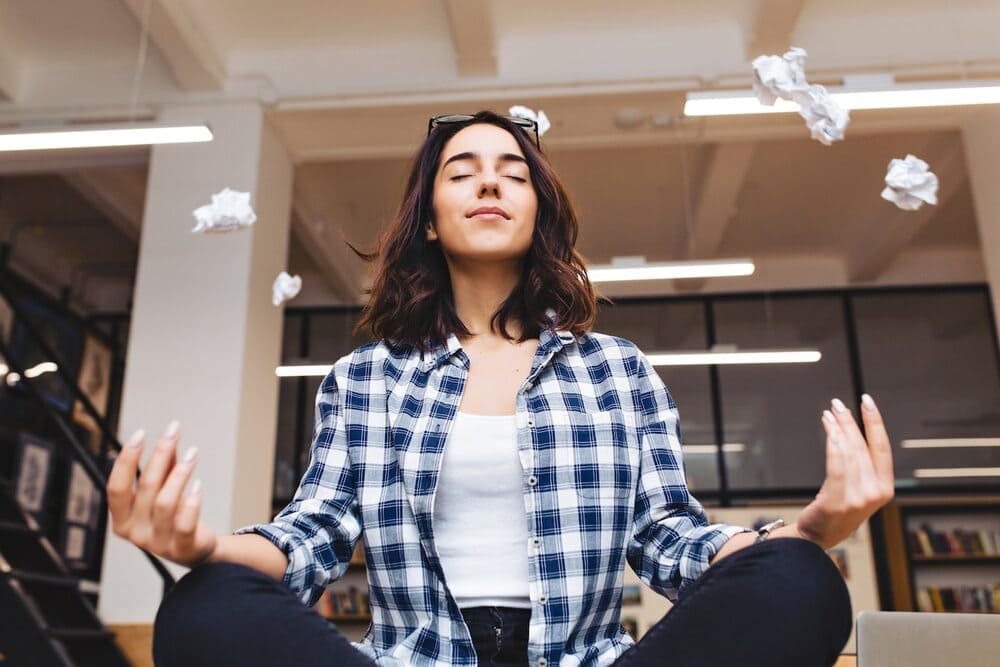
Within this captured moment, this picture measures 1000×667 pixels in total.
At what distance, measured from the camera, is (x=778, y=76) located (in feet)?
8.05

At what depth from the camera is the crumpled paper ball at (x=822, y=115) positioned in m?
2.38

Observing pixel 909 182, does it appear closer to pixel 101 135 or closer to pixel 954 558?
pixel 101 135

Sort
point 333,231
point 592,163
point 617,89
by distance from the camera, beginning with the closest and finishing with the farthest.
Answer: point 617,89 < point 592,163 < point 333,231

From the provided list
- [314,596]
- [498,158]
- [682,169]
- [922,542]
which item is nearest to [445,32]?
[682,169]

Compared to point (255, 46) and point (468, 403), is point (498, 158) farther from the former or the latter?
point (255, 46)

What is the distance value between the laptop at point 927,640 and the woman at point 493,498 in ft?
1.53

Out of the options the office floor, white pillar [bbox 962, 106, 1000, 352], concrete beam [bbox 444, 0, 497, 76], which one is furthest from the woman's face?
white pillar [bbox 962, 106, 1000, 352]

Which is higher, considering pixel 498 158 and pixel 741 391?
pixel 741 391

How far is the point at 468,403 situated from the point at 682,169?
5.92m

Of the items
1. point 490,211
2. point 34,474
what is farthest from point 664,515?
point 34,474

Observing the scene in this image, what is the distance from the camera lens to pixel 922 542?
7.77 m

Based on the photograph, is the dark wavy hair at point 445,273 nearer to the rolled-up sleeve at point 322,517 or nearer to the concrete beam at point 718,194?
the rolled-up sleeve at point 322,517

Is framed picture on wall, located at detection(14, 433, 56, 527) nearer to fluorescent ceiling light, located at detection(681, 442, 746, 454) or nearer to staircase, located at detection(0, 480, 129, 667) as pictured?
staircase, located at detection(0, 480, 129, 667)

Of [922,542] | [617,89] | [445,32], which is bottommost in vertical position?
[922,542]
